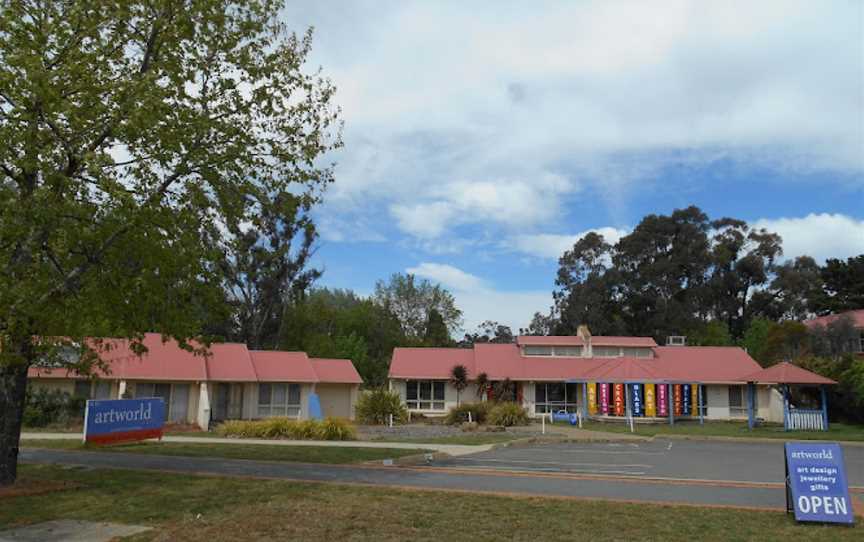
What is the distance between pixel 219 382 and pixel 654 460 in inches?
892

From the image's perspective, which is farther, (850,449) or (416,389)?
(416,389)

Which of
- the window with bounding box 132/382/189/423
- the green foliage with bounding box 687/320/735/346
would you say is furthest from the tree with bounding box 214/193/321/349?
the green foliage with bounding box 687/320/735/346

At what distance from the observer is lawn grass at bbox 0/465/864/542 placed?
27.6ft

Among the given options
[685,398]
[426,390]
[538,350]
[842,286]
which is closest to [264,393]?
[426,390]

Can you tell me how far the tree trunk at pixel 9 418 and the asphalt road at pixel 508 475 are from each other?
9.40 feet

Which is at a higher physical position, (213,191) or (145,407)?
(213,191)

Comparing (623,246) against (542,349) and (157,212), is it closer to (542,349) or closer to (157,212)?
(542,349)

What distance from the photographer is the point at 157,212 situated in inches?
460

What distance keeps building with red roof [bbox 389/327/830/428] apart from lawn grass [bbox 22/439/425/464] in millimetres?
20281

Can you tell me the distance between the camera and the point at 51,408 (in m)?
28.4

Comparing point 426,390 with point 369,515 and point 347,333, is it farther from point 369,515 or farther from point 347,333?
point 369,515

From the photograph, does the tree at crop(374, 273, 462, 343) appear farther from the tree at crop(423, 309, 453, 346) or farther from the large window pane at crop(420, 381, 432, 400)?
the large window pane at crop(420, 381, 432, 400)

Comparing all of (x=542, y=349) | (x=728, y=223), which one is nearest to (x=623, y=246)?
(x=728, y=223)

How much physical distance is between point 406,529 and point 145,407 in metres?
14.9
